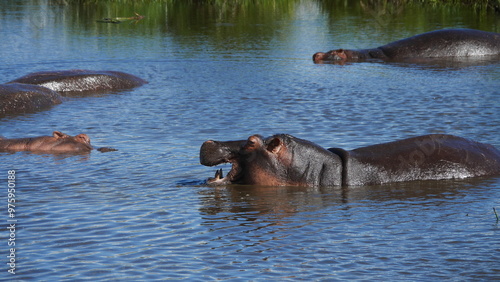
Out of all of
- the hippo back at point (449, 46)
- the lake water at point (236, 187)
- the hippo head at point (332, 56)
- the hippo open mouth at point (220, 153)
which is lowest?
the lake water at point (236, 187)

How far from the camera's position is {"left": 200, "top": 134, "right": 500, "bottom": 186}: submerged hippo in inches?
277

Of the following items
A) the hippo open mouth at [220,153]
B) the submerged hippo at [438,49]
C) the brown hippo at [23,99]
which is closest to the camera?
the hippo open mouth at [220,153]

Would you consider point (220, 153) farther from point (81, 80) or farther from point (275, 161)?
point (81, 80)

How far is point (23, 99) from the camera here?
36.9ft

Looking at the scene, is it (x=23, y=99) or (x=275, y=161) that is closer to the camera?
(x=275, y=161)

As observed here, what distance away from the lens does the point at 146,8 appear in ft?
77.4

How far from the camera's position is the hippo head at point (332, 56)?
15657 millimetres

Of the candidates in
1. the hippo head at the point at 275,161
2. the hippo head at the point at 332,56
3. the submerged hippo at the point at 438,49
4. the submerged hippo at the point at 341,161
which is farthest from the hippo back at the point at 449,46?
the hippo head at the point at 275,161

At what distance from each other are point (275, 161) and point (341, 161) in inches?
21.6

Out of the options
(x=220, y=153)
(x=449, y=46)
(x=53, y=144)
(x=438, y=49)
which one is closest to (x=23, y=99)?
(x=53, y=144)

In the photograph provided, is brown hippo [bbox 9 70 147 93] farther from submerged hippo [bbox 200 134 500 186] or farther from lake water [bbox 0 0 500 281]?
submerged hippo [bbox 200 134 500 186]

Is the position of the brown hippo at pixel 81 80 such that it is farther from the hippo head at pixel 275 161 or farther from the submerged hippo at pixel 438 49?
the hippo head at pixel 275 161

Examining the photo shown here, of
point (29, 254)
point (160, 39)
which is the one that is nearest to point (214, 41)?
point (160, 39)

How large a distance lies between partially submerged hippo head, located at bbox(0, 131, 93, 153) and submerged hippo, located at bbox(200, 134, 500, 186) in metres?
2.02
